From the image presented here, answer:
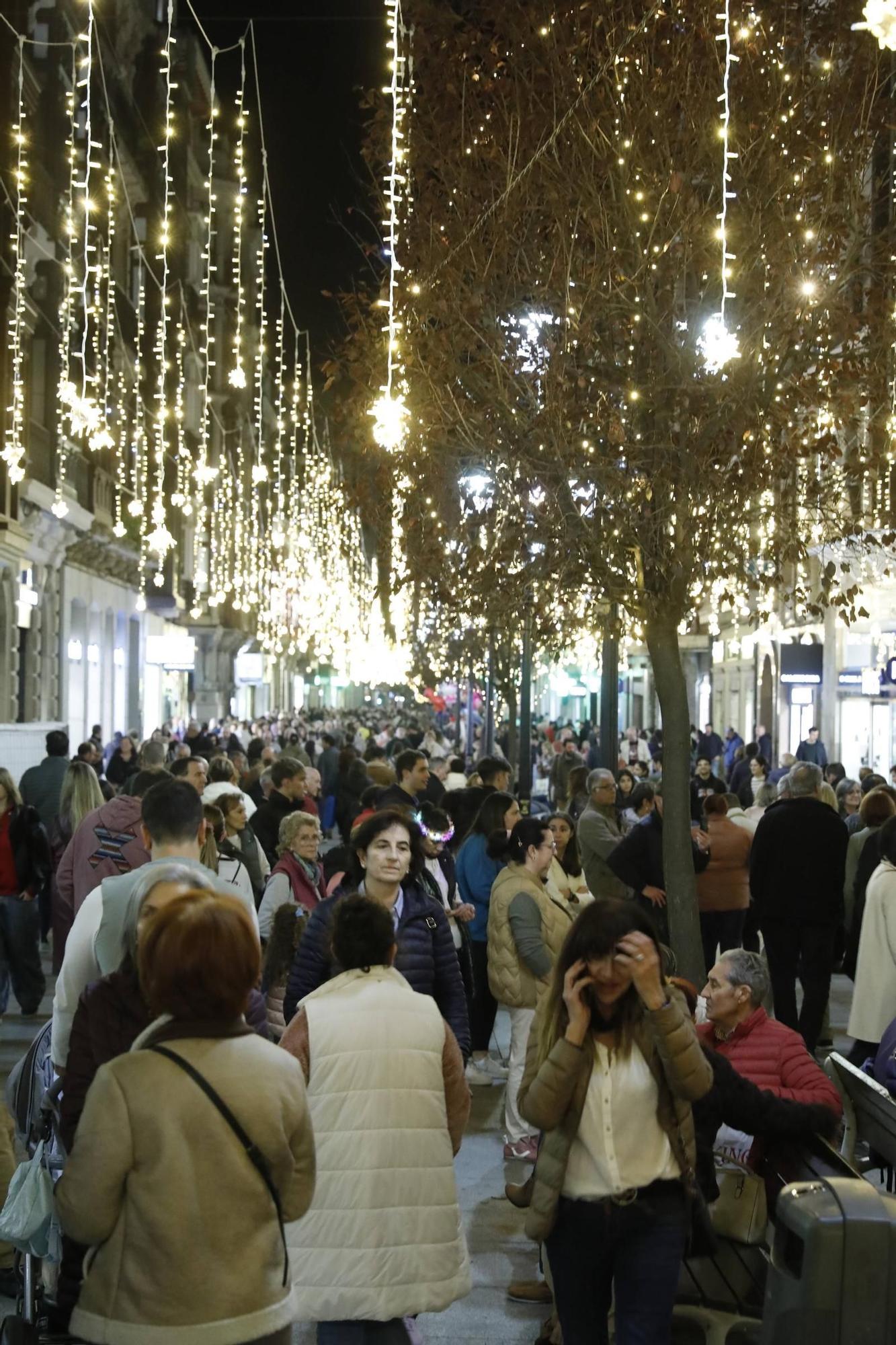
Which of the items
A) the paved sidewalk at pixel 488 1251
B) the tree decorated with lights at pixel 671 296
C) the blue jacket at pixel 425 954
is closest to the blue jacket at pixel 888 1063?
the paved sidewalk at pixel 488 1251

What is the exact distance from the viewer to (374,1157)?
5.17 metres

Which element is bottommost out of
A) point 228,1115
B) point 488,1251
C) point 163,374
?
point 488,1251

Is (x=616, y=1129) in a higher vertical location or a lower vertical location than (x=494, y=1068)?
higher

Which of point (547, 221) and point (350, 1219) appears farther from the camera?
point (547, 221)

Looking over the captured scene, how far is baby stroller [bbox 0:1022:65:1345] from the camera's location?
221 inches

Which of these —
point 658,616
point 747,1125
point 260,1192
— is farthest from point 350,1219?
point 658,616

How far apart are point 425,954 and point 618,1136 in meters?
1.93

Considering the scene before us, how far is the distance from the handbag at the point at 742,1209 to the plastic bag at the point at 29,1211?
8.20 ft

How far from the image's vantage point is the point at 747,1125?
6117 millimetres

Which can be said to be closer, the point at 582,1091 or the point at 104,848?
the point at 582,1091

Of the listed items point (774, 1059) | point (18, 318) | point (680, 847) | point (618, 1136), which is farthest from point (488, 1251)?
point (18, 318)

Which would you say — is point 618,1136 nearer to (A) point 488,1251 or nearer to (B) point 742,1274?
(B) point 742,1274

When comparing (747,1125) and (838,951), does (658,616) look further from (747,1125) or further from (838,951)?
(747,1125)

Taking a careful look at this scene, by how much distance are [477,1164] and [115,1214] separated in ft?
19.6
